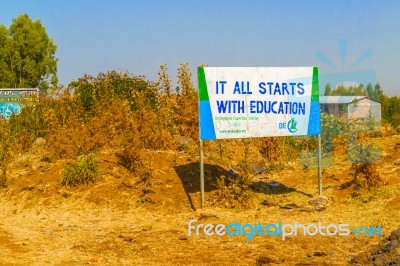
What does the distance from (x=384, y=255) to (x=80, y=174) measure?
6380 mm

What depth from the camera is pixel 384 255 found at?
5.60 metres

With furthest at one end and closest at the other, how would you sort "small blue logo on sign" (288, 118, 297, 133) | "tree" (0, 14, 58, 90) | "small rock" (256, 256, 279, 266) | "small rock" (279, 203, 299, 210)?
"tree" (0, 14, 58, 90) → "small blue logo on sign" (288, 118, 297, 133) → "small rock" (279, 203, 299, 210) → "small rock" (256, 256, 279, 266)

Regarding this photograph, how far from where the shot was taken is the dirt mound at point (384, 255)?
17.7 feet

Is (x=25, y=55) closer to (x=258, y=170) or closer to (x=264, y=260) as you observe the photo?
(x=258, y=170)

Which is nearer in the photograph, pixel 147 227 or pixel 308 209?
pixel 147 227

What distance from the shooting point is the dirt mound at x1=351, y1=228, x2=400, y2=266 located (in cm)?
539

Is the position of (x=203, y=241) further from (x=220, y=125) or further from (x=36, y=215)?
(x=36, y=215)

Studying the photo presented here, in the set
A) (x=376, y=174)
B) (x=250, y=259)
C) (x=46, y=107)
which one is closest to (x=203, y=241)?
(x=250, y=259)

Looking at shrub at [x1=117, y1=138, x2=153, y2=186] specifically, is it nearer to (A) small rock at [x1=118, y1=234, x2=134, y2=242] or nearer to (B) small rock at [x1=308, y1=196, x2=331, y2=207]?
(A) small rock at [x1=118, y1=234, x2=134, y2=242]

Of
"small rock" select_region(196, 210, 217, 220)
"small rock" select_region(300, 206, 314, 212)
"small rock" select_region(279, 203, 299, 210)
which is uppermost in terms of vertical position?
"small rock" select_region(279, 203, 299, 210)

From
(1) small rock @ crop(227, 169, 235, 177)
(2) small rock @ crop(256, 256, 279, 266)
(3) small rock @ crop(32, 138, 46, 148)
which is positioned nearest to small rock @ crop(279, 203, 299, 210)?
(1) small rock @ crop(227, 169, 235, 177)

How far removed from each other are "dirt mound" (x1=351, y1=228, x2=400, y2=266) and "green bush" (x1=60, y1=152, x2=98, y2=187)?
232 inches

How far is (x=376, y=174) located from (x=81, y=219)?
5042 millimetres

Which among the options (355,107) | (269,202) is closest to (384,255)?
(269,202)
